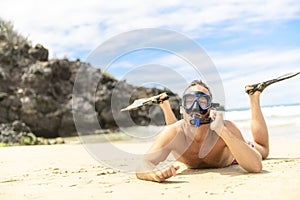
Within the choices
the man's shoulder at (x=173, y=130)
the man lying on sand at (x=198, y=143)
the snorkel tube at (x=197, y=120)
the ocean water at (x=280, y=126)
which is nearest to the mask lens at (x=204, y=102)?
the man lying on sand at (x=198, y=143)

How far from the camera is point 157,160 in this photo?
497cm

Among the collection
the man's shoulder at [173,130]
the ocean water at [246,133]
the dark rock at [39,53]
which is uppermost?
the dark rock at [39,53]

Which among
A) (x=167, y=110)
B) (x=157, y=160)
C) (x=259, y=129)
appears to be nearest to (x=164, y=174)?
(x=157, y=160)

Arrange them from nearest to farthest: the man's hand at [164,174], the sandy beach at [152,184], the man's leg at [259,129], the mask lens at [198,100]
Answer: the sandy beach at [152,184] → the man's hand at [164,174] → the mask lens at [198,100] → the man's leg at [259,129]

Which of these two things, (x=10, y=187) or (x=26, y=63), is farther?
(x=26, y=63)

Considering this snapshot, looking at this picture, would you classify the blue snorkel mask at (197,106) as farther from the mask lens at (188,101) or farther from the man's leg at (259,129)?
the man's leg at (259,129)

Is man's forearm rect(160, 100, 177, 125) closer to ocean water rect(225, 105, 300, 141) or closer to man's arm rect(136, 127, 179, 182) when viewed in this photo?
man's arm rect(136, 127, 179, 182)

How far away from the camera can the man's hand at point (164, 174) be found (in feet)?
14.1

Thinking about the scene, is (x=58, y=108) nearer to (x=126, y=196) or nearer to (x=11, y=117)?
(x=11, y=117)

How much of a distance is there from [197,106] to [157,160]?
86 cm

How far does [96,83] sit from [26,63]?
177 inches

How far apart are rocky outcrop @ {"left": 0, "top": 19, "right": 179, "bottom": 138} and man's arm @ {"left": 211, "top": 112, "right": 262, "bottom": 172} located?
17.8 metres

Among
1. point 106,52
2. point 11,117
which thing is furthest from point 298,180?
point 11,117

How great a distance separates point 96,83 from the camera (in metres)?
24.7
